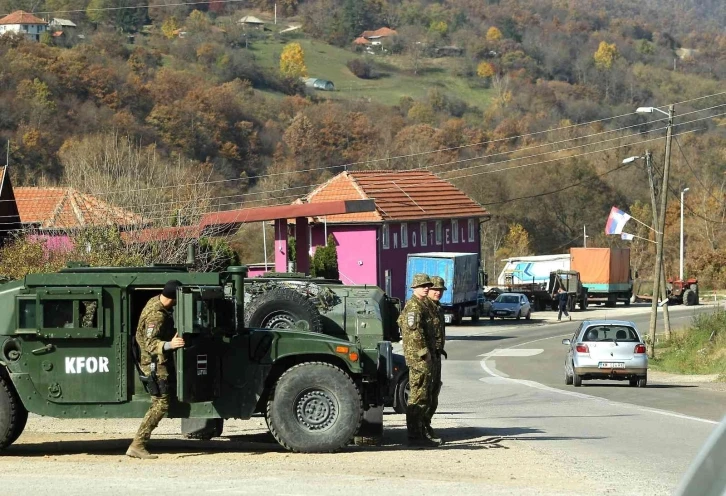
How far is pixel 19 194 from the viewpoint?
188 ft

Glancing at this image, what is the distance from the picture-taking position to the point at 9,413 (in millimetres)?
12336

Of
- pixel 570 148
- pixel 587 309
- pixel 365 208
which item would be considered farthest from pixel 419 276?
pixel 570 148

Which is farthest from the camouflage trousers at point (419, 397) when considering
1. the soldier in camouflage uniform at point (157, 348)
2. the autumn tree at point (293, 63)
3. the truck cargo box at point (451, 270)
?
the autumn tree at point (293, 63)

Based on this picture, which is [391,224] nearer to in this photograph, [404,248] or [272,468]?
[404,248]

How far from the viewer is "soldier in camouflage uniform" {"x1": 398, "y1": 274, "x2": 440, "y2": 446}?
13.4 metres

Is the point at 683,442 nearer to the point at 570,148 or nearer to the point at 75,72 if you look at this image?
the point at 75,72

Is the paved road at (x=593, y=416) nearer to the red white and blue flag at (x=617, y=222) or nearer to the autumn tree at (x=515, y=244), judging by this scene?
the red white and blue flag at (x=617, y=222)

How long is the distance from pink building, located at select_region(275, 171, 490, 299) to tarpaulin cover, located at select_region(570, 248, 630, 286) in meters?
8.08

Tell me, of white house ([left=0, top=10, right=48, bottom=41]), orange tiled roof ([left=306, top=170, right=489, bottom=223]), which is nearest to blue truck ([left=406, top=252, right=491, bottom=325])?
orange tiled roof ([left=306, top=170, right=489, bottom=223])

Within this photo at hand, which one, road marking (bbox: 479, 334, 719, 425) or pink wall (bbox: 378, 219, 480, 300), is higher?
pink wall (bbox: 378, 219, 480, 300)

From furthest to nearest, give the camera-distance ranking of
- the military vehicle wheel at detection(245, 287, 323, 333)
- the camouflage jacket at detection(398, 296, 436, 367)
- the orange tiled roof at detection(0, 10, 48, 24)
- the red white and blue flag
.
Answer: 1. the orange tiled roof at detection(0, 10, 48, 24)
2. the red white and blue flag
3. the military vehicle wheel at detection(245, 287, 323, 333)
4. the camouflage jacket at detection(398, 296, 436, 367)

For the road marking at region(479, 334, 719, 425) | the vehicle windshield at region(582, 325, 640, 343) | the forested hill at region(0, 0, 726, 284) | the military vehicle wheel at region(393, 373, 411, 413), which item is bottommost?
the road marking at region(479, 334, 719, 425)

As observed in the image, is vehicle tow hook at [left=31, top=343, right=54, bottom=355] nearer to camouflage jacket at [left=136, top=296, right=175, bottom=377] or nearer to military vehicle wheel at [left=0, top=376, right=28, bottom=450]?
military vehicle wheel at [left=0, top=376, right=28, bottom=450]

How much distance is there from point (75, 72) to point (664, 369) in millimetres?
81519
